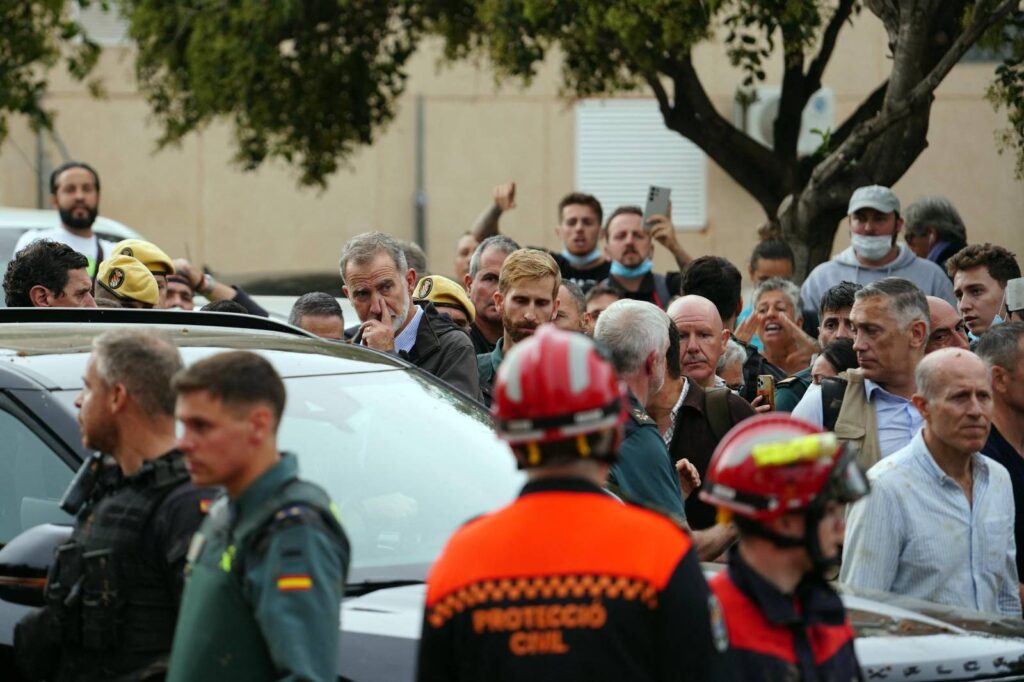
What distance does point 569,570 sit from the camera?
3.05 m

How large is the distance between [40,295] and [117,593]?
3.52 m

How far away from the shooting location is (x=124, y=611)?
399 cm

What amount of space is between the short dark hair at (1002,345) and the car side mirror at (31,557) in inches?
139

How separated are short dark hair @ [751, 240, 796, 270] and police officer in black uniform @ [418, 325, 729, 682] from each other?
7.17 meters

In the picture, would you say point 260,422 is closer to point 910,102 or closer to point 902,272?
point 902,272

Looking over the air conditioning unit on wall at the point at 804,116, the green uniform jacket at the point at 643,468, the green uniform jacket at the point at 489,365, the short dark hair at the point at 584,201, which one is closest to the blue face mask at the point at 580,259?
the short dark hair at the point at 584,201

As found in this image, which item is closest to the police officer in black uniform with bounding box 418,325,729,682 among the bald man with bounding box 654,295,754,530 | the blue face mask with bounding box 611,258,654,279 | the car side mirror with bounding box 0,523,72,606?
the car side mirror with bounding box 0,523,72,606

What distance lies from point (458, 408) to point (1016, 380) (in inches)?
84.8

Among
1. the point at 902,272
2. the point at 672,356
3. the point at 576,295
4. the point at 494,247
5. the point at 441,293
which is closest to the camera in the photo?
the point at 672,356

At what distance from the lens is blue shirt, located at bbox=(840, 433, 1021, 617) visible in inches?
209

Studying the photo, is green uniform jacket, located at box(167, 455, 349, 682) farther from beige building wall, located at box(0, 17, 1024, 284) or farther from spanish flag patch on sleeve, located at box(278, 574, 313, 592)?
beige building wall, located at box(0, 17, 1024, 284)

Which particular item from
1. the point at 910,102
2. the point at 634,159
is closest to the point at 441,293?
the point at 910,102

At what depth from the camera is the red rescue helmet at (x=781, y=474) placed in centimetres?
315

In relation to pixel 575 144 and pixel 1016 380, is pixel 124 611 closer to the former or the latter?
pixel 1016 380
